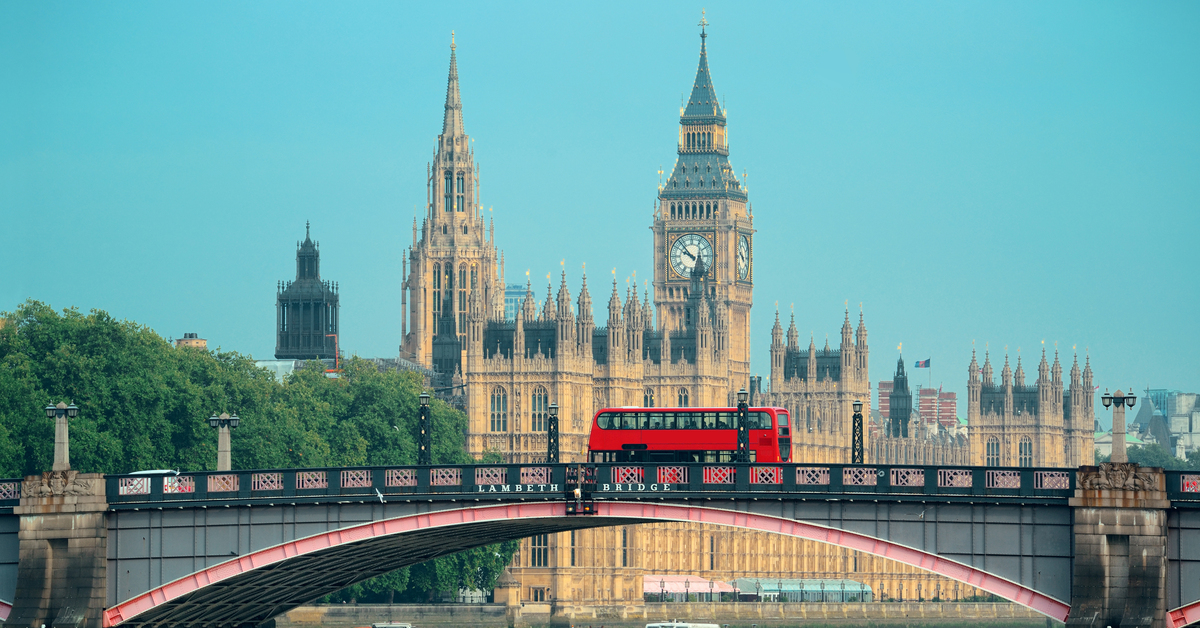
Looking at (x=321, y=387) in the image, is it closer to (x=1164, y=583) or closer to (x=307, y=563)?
(x=307, y=563)

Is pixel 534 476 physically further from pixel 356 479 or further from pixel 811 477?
pixel 811 477

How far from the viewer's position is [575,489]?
2990 inches

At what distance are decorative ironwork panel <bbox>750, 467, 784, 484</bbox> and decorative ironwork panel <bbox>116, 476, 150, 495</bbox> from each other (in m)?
18.4

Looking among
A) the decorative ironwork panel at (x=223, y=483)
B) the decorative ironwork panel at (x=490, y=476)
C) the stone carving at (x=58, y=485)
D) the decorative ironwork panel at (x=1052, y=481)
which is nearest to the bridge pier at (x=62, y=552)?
the stone carving at (x=58, y=485)

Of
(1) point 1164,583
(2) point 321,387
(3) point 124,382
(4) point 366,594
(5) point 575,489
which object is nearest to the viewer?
(1) point 1164,583

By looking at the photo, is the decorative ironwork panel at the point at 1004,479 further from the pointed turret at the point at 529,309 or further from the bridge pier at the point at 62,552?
the pointed turret at the point at 529,309

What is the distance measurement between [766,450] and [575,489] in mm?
25816

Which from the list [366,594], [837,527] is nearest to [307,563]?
[837,527]

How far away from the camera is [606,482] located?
76.6 metres

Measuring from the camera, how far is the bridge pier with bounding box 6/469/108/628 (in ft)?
255

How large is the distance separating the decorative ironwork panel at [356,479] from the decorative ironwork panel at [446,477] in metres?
2.00

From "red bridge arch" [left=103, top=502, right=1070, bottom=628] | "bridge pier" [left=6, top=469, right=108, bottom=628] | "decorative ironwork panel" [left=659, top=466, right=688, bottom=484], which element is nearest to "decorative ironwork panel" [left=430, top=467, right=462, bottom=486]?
"red bridge arch" [left=103, top=502, right=1070, bottom=628]

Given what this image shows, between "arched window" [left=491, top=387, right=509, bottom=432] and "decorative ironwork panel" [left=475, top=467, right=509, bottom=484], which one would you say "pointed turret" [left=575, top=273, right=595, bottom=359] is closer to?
"arched window" [left=491, top=387, right=509, bottom=432]

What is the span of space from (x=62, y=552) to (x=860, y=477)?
23.9 meters
